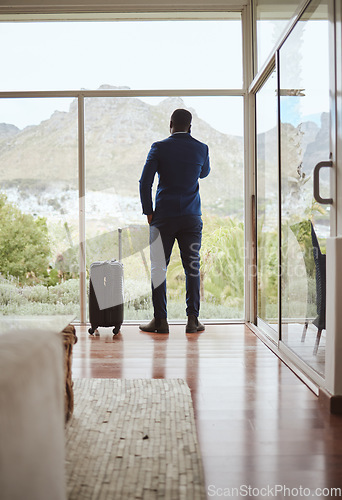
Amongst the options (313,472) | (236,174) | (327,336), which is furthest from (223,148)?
(313,472)

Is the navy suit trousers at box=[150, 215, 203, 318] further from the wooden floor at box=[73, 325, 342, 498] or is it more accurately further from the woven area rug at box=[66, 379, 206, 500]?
the woven area rug at box=[66, 379, 206, 500]

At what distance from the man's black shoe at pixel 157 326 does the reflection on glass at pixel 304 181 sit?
1108 millimetres

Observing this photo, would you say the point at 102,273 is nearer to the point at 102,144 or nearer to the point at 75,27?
the point at 102,144

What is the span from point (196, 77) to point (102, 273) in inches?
78.0

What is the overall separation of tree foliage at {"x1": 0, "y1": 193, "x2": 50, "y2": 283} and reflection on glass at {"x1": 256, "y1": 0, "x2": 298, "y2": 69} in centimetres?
237

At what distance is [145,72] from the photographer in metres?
4.68

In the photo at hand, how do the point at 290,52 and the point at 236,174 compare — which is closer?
the point at 290,52

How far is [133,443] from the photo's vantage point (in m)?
1.94

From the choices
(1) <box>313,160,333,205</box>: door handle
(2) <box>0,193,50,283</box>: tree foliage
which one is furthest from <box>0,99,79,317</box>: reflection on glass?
(1) <box>313,160,333,205</box>: door handle

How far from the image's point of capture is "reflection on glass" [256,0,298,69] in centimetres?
327

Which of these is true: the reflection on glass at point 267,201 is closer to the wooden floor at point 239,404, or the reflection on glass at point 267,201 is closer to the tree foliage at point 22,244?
the wooden floor at point 239,404

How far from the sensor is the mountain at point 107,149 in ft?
15.4

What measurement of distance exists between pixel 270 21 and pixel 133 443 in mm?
3129

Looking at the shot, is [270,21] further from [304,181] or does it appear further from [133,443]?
[133,443]
